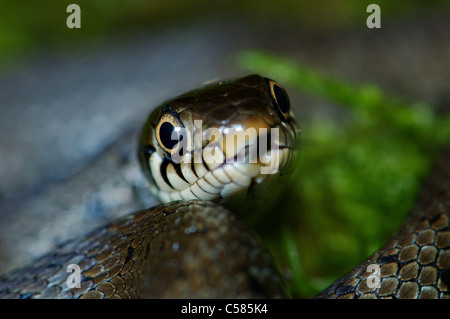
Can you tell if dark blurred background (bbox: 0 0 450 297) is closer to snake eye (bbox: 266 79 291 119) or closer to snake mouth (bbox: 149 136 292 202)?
snake mouth (bbox: 149 136 292 202)

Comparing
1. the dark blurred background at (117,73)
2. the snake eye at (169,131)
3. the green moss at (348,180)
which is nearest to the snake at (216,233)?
the snake eye at (169,131)

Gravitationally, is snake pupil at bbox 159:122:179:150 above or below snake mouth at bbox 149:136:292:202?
above

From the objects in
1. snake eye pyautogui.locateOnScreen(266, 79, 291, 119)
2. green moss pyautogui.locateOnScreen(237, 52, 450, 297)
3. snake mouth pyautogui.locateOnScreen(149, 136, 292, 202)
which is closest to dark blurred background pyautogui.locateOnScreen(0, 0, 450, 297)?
green moss pyautogui.locateOnScreen(237, 52, 450, 297)

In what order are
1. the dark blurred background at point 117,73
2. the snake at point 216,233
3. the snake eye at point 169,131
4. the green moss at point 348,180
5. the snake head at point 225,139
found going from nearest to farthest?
the snake at point 216,233 < the snake head at point 225,139 < the snake eye at point 169,131 < the green moss at point 348,180 < the dark blurred background at point 117,73

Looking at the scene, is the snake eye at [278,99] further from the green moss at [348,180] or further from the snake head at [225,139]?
the green moss at [348,180]

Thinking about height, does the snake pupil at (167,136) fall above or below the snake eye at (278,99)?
below

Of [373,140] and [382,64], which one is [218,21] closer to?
[382,64]

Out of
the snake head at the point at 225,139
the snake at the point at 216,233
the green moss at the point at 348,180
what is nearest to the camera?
the snake at the point at 216,233
